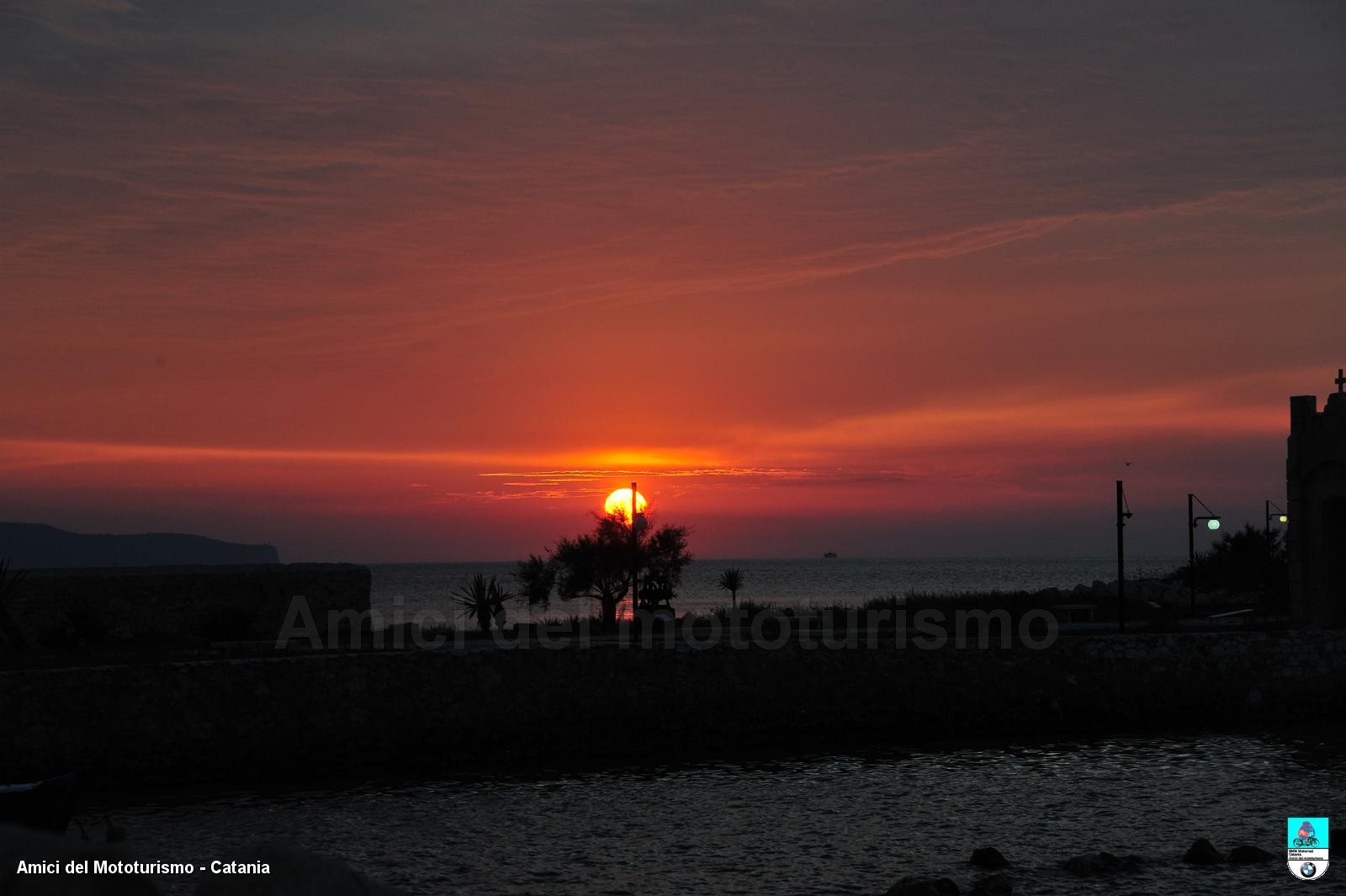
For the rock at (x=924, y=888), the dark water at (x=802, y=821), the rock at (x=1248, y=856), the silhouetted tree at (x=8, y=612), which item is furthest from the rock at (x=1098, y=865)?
the silhouetted tree at (x=8, y=612)

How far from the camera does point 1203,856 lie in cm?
1867

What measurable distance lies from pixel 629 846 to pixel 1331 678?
71.2ft

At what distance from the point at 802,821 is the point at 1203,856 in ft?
21.6

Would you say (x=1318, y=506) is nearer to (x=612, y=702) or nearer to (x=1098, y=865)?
(x=612, y=702)

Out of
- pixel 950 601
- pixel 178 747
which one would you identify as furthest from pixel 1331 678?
pixel 178 747

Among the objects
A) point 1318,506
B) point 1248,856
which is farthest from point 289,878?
point 1318,506

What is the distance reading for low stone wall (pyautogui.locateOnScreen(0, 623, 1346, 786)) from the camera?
25.7 m

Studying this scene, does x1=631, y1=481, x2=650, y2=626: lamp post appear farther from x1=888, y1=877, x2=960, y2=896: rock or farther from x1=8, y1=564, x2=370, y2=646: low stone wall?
x1=888, y1=877, x2=960, y2=896: rock

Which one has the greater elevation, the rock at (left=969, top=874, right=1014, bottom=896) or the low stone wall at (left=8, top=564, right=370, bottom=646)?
the low stone wall at (left=8, top=564, right=370, bottom=646)

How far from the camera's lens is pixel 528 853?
20.0 m

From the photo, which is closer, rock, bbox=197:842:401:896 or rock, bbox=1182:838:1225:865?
rock, bbox=197:842:401:896

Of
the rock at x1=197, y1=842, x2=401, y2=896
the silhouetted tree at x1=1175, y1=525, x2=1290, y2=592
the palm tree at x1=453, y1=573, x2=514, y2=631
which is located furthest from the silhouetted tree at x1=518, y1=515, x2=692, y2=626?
the rock at x1=197, y1=842, x2=401, y2=896

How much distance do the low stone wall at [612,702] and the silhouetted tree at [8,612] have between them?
12.5 meters

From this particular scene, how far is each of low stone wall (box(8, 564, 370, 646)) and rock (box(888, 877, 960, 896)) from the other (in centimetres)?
2867
